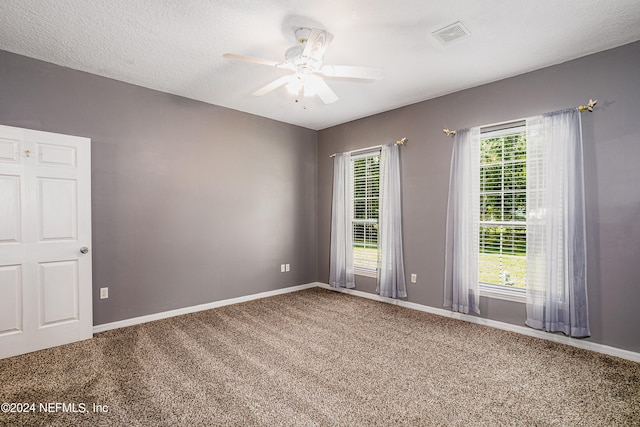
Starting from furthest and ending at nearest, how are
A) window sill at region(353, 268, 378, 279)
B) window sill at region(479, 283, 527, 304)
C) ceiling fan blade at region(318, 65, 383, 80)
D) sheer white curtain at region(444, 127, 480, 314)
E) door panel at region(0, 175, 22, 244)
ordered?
window sill at region(353, 268, 378, 279), sheer white curtain at region(444, 127, 480, 314), window sill at region(479, 283, 527, 304), door panel at region(0, 175, 22, 244), ceiling fan blade at region(318, 65, 383, 80)

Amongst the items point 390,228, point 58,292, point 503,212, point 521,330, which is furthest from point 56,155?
point 521,330

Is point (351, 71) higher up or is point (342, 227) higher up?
point (351, 71)

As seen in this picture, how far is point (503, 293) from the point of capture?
11.5 ft

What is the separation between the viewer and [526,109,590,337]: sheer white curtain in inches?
117

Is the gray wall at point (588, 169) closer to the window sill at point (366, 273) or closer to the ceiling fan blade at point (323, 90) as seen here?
the window sill at point (366, 273)

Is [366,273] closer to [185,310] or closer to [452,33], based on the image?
[185,310]

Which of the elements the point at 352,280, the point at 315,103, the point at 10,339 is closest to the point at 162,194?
the point at 10,339

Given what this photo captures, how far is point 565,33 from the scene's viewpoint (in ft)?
8.68

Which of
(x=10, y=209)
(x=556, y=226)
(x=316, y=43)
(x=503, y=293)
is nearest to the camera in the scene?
(x=316, y=43)

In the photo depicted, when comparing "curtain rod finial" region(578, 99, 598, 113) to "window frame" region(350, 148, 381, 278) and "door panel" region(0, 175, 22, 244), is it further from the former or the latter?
"door panel" region(0, 175, 22, 244)

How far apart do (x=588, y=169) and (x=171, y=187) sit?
4.52 meters

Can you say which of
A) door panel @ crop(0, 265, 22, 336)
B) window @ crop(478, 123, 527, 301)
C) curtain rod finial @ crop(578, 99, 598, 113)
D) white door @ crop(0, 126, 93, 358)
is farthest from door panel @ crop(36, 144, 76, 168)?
curtain rod finial @ crop(578, 99, 598, 113)

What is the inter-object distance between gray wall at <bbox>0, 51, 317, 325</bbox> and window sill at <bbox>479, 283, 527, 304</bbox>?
2856 mm

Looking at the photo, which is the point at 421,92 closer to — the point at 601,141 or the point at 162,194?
the point at 601,141
